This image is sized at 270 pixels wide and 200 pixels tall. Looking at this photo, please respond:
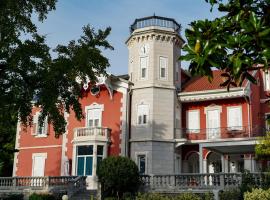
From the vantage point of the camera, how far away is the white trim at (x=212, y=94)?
2908 centimetres

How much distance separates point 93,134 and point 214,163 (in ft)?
30.1

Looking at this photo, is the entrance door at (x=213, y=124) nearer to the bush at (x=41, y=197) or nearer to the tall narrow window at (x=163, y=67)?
the tall narrow window at (x=163, y=67)

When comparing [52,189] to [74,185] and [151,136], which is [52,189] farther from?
[151,136]

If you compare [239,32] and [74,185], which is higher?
[239,32]

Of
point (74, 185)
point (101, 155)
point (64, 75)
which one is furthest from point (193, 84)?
point (64, 75)

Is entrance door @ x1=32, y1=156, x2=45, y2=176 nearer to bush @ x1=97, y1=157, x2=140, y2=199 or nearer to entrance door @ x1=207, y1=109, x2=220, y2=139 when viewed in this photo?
bush @ x1=97, y1=157, x2=140, y2=199

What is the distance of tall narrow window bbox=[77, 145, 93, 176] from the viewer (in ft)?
97.0

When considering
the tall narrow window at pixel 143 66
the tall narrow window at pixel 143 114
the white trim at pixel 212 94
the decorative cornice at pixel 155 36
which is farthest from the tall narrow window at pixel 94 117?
the white trim at pixel 212 94

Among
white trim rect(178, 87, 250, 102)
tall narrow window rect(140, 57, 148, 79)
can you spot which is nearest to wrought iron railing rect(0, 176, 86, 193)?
tall narrow window rect(140, 57, 148, 79)

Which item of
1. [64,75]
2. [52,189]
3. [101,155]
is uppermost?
[64,75]

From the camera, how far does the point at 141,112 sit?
29969 mm

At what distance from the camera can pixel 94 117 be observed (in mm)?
Answer: 31688

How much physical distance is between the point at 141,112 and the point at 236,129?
6.67m

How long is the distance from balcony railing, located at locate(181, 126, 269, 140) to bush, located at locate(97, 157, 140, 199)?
8.54 metres
